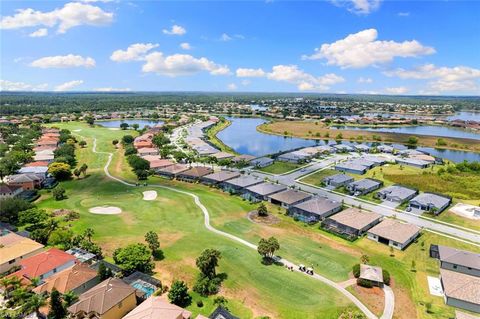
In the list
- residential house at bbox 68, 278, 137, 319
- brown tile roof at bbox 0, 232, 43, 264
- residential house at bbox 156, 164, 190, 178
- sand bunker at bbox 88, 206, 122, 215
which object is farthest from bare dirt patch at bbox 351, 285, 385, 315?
residential house at bbox 156, 164, 190, 178

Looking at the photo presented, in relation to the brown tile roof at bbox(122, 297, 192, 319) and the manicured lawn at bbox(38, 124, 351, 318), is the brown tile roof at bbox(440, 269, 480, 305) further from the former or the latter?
the brown tile roof at bbox(122, 297, 192, 319)

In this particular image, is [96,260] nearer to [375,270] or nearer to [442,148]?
[375,270]

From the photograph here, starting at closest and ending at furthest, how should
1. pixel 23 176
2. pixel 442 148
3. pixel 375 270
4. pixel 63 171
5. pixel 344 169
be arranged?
pixel 375 270 → pixel 23 176 → pixel 63 171 → pixel 344 169 → pixel 442 148

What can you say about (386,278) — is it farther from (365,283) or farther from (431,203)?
(431,203)

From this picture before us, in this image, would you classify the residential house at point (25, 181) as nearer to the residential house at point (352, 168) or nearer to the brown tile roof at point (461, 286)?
the residential house at point (352, 168)

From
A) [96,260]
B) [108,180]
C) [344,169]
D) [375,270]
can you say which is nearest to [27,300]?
[96,260]
